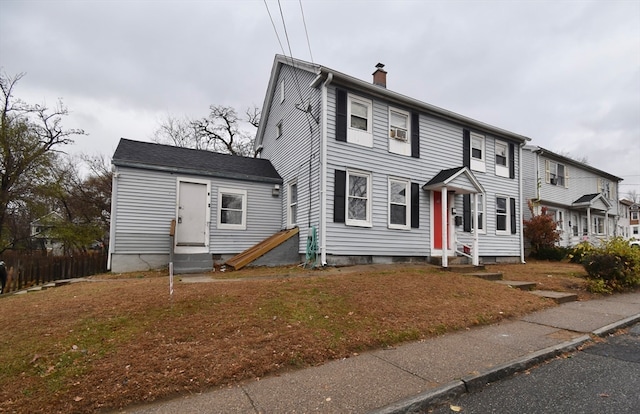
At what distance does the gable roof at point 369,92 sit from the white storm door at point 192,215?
5161 mm

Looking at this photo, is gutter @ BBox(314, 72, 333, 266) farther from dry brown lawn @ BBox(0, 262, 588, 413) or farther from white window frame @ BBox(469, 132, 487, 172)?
white window frame @ BBox(469, 132, 487, 172)

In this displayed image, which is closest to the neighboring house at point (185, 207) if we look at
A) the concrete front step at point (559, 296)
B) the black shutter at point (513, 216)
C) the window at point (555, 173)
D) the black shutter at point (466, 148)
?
the black shutter at point (466, 148)

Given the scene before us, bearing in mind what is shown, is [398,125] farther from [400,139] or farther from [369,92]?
[369,92]

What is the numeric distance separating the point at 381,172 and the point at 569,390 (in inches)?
332

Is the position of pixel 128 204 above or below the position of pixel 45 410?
above

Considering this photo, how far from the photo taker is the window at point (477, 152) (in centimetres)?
1397

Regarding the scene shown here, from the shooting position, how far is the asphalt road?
322 cm

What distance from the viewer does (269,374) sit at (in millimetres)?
3861

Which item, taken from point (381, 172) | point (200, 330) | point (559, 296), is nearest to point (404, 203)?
point (381, 172)

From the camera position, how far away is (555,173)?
22531 mm

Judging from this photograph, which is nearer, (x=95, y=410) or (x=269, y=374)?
(x=95, y=410)

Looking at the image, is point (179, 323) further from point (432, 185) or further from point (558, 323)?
point (432, 185)

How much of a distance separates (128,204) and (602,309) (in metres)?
12.4

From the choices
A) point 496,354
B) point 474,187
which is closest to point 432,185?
point 474,187
